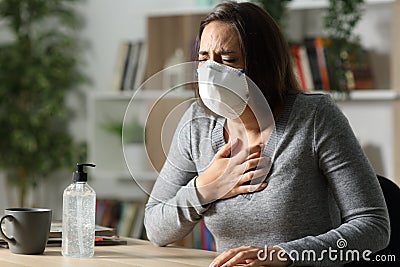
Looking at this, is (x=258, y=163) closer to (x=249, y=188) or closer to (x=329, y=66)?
(x=249, y=188)

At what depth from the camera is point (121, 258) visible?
1546mm

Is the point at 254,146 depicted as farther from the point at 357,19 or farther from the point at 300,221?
the point at 357,19

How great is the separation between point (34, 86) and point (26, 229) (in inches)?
98.4

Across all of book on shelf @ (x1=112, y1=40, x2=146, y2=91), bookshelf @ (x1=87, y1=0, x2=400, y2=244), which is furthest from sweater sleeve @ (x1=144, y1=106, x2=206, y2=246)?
book on shelf @ (x1=112, y1=40, x2=146, y2=91)

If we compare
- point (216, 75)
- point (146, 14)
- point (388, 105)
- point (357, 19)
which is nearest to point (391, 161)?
point (388, 105)

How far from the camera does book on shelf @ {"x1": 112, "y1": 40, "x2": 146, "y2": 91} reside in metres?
3.76

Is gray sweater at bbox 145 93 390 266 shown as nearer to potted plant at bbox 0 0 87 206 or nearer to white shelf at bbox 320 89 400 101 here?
white shelf at bbox 320 89 400 101

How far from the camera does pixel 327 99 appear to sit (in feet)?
5.50

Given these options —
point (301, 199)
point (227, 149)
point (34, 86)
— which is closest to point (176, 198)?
point (227, 149)

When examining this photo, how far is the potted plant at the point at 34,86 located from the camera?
393cm

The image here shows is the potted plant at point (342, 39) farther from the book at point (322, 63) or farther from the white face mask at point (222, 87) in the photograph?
the white face mask at point (222, 87)

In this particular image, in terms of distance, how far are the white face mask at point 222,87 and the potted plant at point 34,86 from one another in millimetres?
2468

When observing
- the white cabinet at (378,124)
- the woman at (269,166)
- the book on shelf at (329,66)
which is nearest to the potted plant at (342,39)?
the book on shelf at (329,66)

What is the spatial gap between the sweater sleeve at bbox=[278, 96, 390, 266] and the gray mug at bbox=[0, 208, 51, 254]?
19.1 inches
